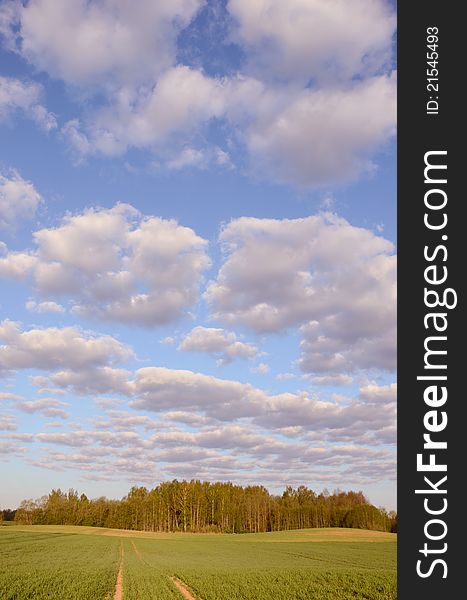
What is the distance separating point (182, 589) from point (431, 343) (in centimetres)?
2860

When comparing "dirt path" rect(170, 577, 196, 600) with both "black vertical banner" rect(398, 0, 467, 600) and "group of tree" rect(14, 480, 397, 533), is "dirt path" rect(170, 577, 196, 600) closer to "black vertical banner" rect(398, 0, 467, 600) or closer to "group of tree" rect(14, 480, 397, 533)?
"black vertical banner" rect(398, 0, 467, 600)

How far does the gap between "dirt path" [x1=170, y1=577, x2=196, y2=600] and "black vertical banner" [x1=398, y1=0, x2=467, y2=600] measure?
74.7ft

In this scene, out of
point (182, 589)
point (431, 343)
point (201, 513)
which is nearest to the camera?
point (431, 343)

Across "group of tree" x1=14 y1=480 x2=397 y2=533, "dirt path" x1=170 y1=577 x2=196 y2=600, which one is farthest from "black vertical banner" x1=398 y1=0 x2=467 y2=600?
"group of tree" x1=14 y1=480 x2=397 y2=533

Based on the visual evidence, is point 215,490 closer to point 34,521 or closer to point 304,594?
point 34,521

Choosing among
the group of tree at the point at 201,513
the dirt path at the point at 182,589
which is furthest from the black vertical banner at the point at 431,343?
the group of tree at the point at 201,513

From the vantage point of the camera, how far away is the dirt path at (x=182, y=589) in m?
28.7

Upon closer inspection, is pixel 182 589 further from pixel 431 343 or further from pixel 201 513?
pixel 201 513

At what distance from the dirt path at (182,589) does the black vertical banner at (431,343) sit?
896 inches

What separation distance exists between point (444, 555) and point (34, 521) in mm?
220560

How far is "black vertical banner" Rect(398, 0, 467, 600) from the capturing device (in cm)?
927

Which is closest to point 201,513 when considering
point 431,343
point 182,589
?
point 182,589

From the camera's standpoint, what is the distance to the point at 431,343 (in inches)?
379

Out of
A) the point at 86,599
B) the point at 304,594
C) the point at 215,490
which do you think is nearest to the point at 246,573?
the point at 304,594
